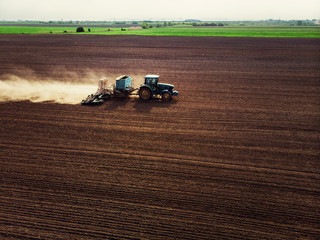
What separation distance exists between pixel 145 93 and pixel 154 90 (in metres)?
0.84

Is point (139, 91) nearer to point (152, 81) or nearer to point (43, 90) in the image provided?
point (152, 81)

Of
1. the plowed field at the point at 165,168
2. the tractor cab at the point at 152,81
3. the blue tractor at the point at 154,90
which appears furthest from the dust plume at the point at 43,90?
the tractor cab at the point at 152,81

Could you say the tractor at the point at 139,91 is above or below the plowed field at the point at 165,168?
above

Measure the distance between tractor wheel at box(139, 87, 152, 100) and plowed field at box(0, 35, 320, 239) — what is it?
52 centimetres

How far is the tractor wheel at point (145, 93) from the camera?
19641 millimetres

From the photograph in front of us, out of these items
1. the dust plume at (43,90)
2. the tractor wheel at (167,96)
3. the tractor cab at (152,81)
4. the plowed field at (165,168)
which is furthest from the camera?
the dust plume at (43,90)

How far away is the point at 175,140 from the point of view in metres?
13.5

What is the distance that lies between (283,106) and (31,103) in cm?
1956

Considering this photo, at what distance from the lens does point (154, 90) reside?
789 inches

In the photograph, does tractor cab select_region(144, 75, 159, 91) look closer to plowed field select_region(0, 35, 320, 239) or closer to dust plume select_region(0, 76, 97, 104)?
plowed field select_region(0, 35, 320, 239)

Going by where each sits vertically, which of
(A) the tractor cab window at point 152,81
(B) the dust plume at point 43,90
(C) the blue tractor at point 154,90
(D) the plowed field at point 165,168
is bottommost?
(D) the plowed field at point 165,168

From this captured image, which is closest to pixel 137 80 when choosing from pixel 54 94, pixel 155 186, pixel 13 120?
pixel 54 94

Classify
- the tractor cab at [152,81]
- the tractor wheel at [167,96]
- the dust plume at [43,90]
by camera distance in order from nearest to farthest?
1. the tractor wheel at [167,96]
2. the tractor cab at [152,81]
3. the dust plume at [43,90]

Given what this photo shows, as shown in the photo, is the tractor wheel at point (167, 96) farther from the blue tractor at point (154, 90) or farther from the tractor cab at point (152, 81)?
the tractor cab at point (152, 81)
